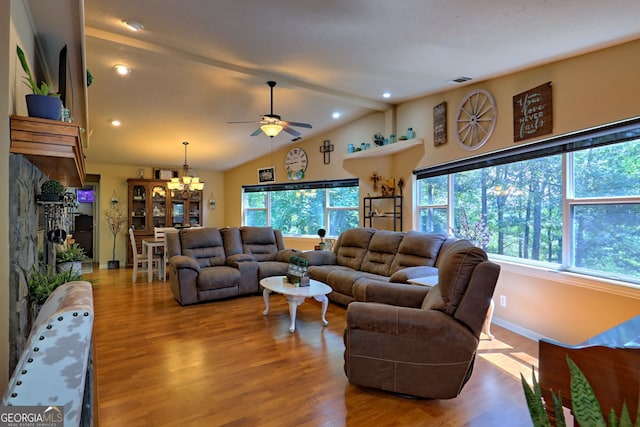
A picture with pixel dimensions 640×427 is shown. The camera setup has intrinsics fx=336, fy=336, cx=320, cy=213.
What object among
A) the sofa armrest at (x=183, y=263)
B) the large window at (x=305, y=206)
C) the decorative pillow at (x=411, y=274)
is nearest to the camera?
the decorative pillow at (x=411, y=274)

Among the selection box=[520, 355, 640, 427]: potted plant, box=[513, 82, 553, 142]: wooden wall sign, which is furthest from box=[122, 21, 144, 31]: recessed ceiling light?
box=[520, 355, 640, 427]: potted plant

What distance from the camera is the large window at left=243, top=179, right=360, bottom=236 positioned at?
669 centimetres

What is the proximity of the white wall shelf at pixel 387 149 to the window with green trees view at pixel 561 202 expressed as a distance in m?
0.76

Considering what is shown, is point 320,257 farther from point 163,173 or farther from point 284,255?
point 163,173

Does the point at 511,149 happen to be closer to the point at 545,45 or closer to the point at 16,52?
the point at 545,45

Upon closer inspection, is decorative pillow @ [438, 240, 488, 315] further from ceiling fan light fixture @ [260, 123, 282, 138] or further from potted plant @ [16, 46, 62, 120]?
ceiling fan light fixture @ [260, 123, 282, 138]

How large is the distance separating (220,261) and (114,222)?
12.7 ft

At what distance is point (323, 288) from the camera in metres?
3.84

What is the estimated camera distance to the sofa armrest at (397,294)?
114 inches

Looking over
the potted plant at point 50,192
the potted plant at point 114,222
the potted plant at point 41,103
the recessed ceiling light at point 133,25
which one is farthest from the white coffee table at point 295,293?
the potted plant at point 114,222

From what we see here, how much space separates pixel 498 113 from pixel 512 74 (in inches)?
16.5

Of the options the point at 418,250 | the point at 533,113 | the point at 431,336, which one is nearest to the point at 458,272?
the point at 431,336

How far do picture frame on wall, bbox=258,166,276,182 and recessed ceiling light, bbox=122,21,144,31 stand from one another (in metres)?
4.63

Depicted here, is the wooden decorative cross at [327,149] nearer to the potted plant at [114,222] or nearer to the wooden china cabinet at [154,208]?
the wooden china cabinet at [154,208]
